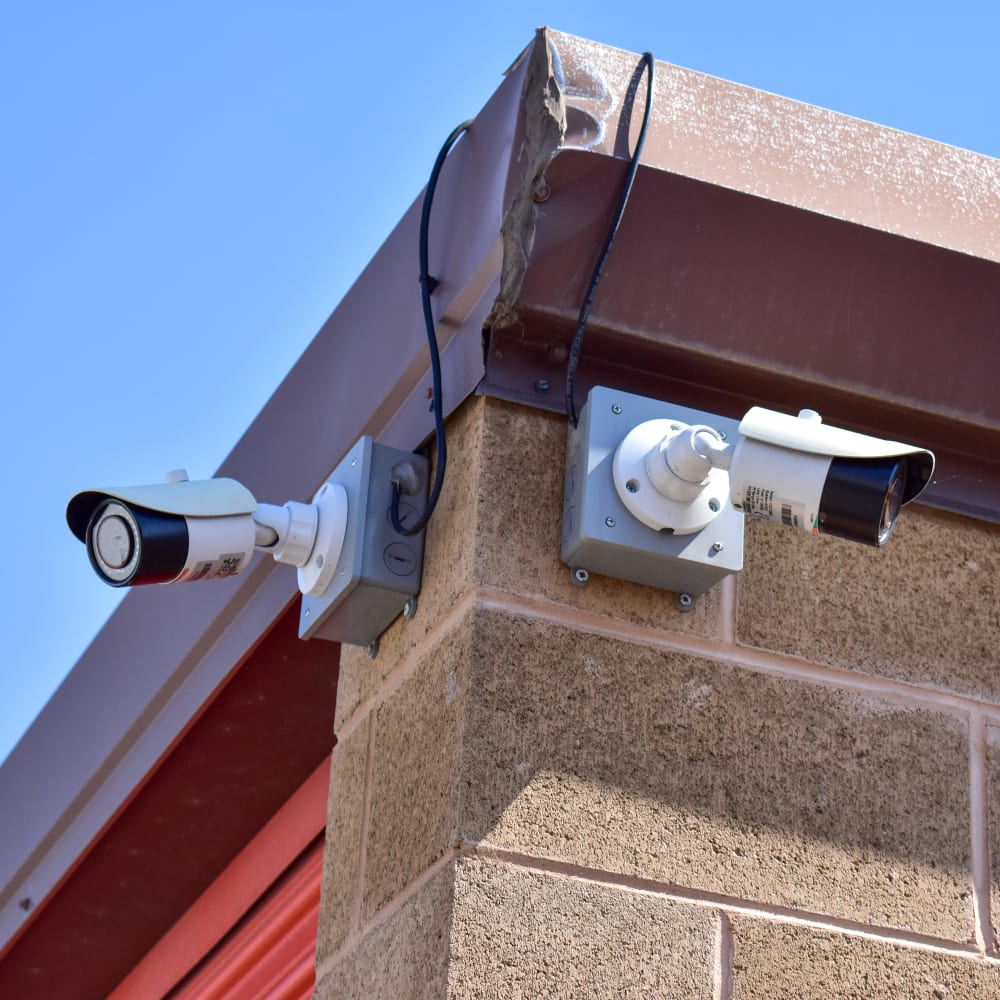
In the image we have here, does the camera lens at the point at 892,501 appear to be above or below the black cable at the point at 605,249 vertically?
below

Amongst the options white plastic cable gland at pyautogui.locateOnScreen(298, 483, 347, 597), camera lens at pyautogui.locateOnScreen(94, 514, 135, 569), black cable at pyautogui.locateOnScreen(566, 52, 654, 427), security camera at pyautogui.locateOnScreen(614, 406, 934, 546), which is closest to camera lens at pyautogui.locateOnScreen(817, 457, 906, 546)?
security camera at pyautogui.locateOnScreen(614, 406, 934, 546)

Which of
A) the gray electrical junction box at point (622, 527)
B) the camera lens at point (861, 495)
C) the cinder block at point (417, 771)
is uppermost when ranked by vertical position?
the gray electrical junction box at point (622, 527)

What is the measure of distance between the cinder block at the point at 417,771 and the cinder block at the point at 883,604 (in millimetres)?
315

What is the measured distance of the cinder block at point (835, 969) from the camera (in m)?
1.54

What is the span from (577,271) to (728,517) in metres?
0.30

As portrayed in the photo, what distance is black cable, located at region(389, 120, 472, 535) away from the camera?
5.72ft

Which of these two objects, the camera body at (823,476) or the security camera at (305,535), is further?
the security camera at (305,535)

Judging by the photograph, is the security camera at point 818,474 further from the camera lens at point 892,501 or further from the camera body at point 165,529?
the camera body at point 165,529

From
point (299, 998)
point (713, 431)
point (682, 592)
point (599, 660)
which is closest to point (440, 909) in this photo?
point (599, 660)

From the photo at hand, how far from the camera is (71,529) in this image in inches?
68.4

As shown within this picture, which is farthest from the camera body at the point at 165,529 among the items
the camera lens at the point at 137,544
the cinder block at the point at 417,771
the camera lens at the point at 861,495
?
the camera lens at the point at 861,495

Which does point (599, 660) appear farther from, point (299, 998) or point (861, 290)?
point (299, 998)

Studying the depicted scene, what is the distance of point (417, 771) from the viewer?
1639mm

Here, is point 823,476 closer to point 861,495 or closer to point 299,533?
point 861,495
